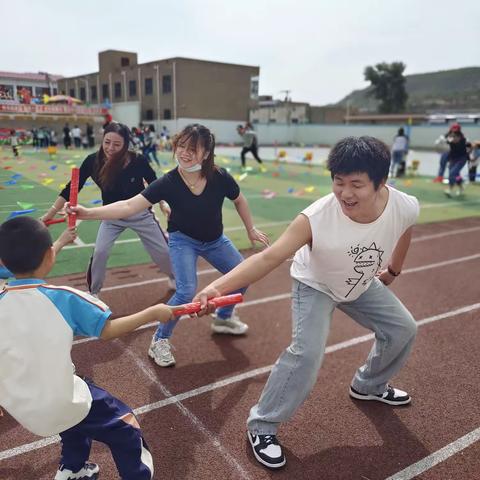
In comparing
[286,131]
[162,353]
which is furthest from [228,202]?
[286,131]

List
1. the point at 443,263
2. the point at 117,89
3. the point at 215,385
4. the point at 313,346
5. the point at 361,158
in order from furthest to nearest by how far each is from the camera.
→ 1. the point at 117,89
2. the point at 443,263
3. the point at 215,385
4. the point at 313,346
5. the point at 361,158

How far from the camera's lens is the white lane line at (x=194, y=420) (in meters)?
2.69

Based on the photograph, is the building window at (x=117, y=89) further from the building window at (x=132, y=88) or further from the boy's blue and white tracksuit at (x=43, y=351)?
the boy's blue and white tracksuit at (x=43, y=351)

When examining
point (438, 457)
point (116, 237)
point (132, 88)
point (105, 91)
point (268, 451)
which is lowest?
point (438, 457)

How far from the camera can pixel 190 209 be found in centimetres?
383

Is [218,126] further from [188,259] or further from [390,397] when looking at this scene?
[390,397]

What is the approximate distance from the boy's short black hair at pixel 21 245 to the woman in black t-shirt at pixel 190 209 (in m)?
1.54

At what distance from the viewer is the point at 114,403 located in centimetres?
225

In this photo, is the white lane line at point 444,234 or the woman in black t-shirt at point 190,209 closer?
the woman in black t-shirt at point 190,209

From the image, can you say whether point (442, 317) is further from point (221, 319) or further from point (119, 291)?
point (119, 291)

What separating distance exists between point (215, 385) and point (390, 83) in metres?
78.2

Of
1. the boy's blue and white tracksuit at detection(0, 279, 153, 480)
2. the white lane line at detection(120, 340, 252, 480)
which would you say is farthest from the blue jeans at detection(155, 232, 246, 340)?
the boy's blue and white tracksuit at detection(0, 279, 153, 480)

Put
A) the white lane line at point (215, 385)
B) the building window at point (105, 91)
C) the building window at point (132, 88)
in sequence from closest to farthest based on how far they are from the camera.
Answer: the white lane line at point (215, 385) < the building window at point (132, 88) < the building window at point (105, 91)

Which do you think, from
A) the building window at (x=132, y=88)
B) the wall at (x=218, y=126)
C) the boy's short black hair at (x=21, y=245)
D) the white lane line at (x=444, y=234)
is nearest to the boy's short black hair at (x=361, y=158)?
the boy's short black hair at (x=21, y=245)
